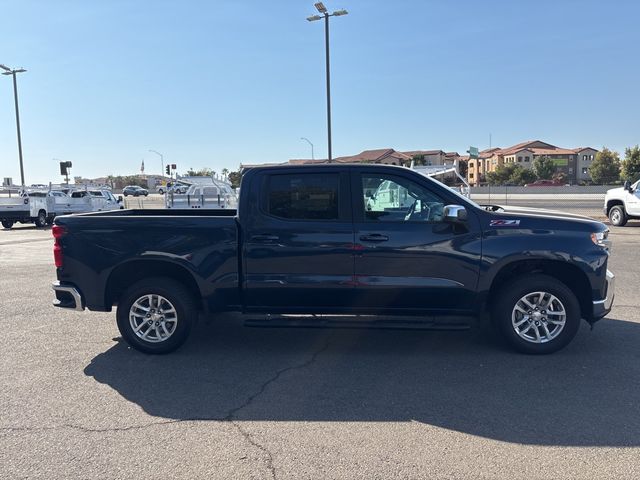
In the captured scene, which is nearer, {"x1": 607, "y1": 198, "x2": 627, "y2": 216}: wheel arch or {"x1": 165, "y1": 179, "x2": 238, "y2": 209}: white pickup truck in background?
{"x1": 607, "y1": 198, "x2": 627, "y2": 216}: wheel arch

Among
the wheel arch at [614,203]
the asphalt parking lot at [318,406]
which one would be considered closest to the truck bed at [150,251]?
the asphalt parking lot at [318,406]

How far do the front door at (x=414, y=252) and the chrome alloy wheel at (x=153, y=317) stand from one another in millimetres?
1952

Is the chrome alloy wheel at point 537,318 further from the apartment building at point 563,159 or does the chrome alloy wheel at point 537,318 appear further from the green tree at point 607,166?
the apartment building at point 563,159

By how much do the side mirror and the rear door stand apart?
92 cm

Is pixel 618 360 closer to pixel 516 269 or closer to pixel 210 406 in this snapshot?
pixel 516 269

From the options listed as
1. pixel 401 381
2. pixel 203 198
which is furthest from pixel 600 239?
pixel 203 198

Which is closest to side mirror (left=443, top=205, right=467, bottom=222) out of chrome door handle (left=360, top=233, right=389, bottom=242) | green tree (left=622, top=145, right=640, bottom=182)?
chrome door handle (left=360, top=233, right=389, bottom=242)

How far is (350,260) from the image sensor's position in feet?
16.3

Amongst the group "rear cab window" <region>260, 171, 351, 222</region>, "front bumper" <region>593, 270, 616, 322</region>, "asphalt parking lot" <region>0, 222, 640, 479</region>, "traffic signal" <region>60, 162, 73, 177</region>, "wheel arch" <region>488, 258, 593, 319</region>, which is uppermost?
"traffic signal" <region>60, 162, 73, 177</region>

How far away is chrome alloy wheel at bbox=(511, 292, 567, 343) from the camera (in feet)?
16.4

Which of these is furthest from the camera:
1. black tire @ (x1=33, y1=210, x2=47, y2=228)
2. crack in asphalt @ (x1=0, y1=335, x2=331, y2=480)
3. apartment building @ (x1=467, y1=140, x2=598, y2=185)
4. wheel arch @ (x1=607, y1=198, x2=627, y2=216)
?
apartment building @ (x1=467, y1=140, x2=598, y2=185)

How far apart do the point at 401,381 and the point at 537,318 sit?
159 cm

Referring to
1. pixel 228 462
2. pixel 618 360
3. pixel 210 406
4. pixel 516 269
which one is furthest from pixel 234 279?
pixel 618 360

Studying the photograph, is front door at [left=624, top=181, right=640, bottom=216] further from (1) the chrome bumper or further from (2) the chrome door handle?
(1) the chrome bumper
